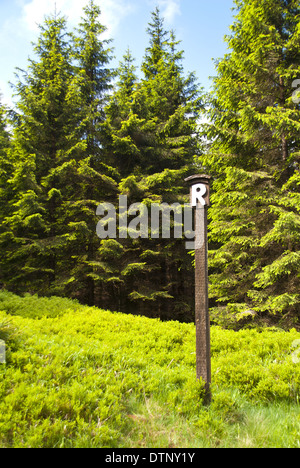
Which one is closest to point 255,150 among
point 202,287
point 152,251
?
point 152,251

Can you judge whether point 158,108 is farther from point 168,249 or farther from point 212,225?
point 212,225

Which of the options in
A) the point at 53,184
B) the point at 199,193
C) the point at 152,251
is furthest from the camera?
the point at 53,184

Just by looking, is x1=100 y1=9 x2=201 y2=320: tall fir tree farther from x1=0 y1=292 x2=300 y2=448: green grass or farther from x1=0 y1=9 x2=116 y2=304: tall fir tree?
x1=0 y1=292 x2=300 y2=448: green grass

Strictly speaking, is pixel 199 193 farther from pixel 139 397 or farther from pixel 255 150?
pixel 255 150

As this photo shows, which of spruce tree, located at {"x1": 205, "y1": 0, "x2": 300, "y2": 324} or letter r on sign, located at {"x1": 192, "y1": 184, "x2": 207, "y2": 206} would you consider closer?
letter r on sign, located at {"x1": 192, "y1": 184, "x2": 207, "y2": 206}

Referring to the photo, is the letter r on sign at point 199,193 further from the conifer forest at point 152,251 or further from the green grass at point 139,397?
the green grass at point 139,397

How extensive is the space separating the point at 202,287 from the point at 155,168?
1099 cm

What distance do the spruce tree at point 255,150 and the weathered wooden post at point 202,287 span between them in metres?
4.25

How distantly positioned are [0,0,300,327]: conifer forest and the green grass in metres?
3.16

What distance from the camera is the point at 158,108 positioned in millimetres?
14688

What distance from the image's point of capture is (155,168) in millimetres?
14211

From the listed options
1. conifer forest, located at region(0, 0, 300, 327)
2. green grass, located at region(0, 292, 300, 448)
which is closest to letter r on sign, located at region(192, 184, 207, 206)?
green grass, located at region(0, 292, 300, 448)

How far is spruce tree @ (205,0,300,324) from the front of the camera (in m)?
8.09

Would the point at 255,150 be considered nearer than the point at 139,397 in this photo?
No
